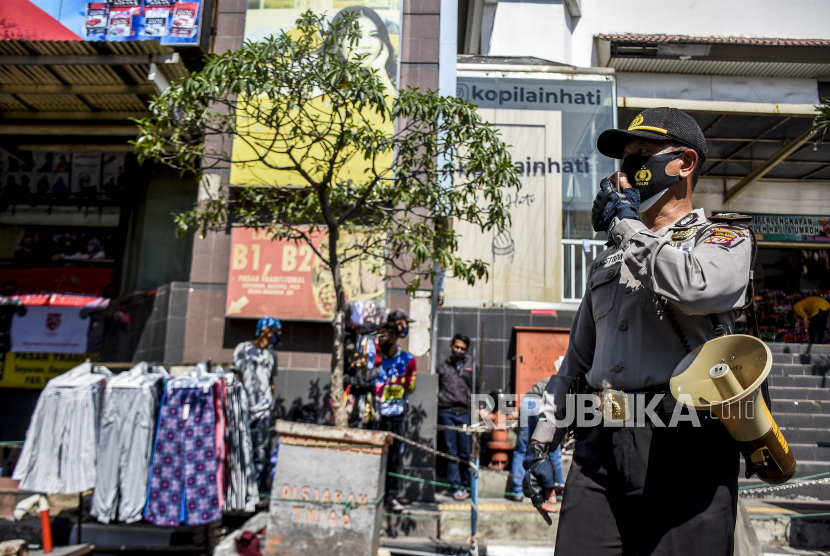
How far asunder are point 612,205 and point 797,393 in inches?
345

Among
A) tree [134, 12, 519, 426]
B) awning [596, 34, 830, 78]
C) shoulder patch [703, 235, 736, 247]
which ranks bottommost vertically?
shoulder patch [703, 235, 736, 247]

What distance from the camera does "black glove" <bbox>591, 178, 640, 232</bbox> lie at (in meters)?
2.07

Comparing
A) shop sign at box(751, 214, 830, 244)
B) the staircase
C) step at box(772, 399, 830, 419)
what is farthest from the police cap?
shop sign at box(751, 214, 830, 244)

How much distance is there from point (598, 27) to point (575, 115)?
287 cm

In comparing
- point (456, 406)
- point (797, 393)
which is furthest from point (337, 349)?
point (797, 393)

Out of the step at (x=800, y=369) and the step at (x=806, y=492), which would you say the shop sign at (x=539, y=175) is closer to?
the step at (x=800, y=369)

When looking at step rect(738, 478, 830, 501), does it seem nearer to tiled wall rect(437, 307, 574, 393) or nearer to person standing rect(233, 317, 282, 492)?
tiled wall rect(437, 307, 574, 393)

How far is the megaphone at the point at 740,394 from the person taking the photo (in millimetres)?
1717

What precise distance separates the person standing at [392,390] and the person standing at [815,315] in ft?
35.5

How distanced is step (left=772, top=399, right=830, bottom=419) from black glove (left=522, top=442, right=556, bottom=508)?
7.97 metres

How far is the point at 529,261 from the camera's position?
10273 millimetres

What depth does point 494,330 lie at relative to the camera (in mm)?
9406

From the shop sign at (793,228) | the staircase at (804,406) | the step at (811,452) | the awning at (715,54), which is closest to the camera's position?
the staircase at (804,406)

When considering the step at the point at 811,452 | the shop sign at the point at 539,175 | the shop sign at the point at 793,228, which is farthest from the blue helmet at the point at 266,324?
the shop sign at the point at 793,228
